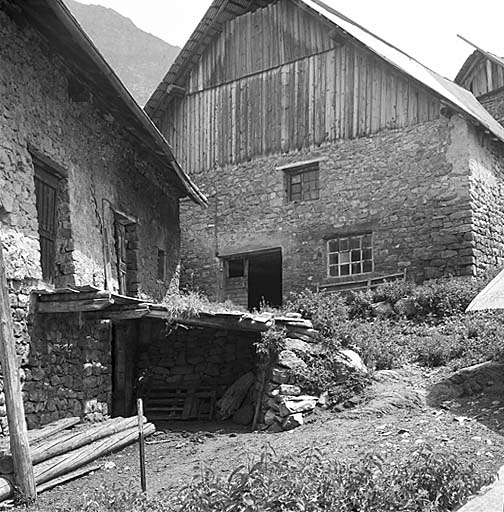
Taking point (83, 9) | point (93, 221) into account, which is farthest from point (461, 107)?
point (83, 9)

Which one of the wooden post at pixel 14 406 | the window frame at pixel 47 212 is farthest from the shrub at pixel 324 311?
the wooden post at pixel 14 406

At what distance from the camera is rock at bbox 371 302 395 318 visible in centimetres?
1466

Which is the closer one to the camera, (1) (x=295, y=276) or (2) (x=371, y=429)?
(2) (x=371, y=429)

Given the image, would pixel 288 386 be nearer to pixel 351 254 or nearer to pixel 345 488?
pixel 345 488

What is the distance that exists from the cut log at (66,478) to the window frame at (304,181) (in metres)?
10.8

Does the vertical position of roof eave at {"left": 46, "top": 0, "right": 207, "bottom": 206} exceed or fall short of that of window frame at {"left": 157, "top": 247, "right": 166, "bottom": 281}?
it exceeds it

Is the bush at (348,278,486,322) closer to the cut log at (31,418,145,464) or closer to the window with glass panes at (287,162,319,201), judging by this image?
the window with glass panes at (287,162,319,201)

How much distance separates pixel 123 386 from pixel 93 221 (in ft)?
10.9

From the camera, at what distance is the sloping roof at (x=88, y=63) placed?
913cm

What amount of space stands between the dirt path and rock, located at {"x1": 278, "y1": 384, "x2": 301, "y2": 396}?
472 millimetres

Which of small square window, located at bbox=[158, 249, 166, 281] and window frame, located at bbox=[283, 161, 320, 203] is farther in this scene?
window frame, located at bbox=[283, 161, 320, 203]

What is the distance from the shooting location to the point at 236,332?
43.9ft

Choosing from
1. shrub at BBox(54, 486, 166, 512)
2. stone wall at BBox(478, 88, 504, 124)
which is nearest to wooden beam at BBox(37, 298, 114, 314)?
shrub at BBox(54, 486, 166, 512)

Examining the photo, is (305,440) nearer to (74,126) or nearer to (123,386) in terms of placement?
(123,386)
